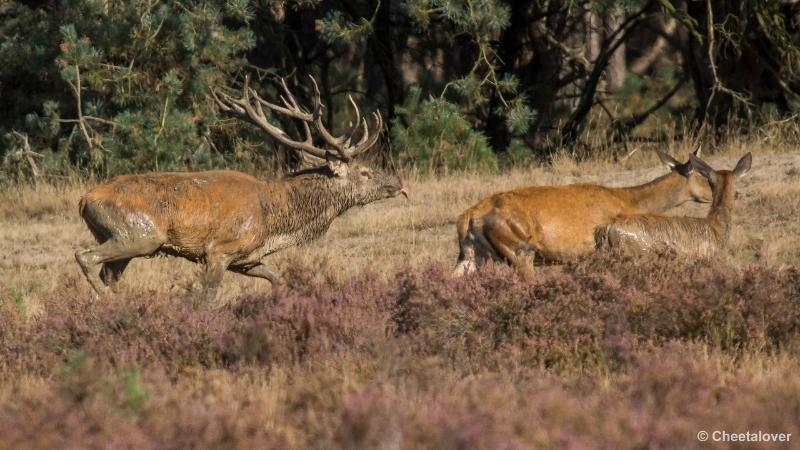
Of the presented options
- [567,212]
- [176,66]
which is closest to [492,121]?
[176,66]

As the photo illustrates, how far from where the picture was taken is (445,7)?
17.8 metres

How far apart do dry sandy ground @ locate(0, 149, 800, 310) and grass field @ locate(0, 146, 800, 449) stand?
0.12 meters

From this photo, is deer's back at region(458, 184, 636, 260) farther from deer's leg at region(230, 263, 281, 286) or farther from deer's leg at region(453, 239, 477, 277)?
deer's leg at region(230, 263, 281, 286)

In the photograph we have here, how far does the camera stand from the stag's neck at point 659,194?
35.2 feet

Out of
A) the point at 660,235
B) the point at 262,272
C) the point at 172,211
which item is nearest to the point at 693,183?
the point at 660,235

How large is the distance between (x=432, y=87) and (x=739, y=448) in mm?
19965

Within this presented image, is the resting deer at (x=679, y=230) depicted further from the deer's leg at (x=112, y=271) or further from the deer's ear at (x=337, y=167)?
the deer's leg at (x=112, y=271)

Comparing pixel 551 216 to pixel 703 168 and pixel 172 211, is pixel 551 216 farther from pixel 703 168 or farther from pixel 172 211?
pixel 172 211

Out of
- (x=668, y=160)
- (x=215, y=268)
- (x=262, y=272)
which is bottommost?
(x=262, y=272)

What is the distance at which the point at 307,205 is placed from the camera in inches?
460

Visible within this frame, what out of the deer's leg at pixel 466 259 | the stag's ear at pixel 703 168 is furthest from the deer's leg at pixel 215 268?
the stag's ear at pixel 703 168

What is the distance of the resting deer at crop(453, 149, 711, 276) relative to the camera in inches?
387

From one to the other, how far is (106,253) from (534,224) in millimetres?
3397

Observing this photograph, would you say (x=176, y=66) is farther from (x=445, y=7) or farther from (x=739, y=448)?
(x=739, y=448)
